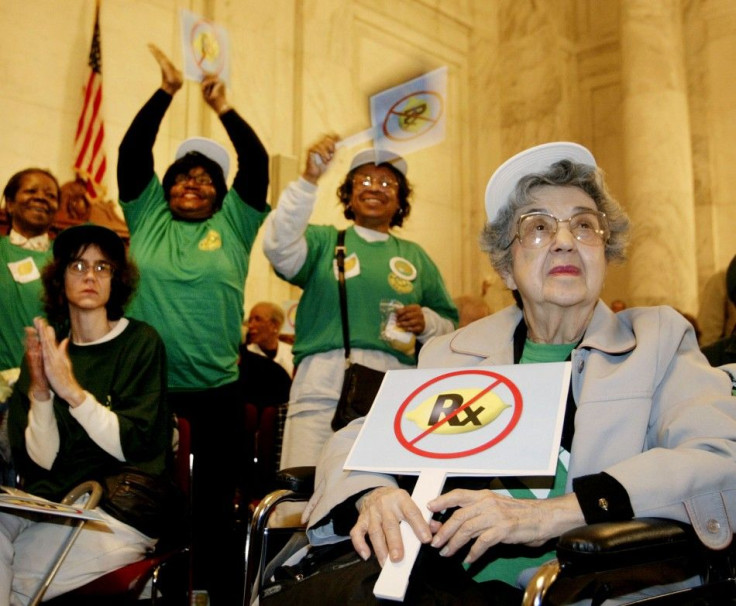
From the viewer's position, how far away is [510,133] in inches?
413

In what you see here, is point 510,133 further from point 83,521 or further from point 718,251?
point 83,521

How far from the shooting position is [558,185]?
2453 millimetres

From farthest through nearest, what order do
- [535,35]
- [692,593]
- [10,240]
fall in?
[535,35]
[10,240]
[692,593]

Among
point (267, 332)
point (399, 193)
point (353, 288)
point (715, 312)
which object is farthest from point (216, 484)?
point (715, 312)

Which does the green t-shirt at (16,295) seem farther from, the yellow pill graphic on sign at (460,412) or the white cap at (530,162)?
the yellow pill graphic on sign at (460,412)

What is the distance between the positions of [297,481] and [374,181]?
239 cm

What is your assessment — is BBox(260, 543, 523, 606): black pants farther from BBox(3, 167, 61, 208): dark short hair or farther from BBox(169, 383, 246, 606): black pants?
BBox(3, 167, 61, 208): dark short hair

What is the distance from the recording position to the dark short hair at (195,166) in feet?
14.1

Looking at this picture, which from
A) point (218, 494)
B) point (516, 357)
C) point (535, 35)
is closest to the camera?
point (516, 357)

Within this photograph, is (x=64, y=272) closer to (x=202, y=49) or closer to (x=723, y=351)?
(x=202, y=49)

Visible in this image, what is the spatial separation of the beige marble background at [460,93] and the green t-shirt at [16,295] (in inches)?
96.3

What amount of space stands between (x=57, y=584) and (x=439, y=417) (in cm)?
156

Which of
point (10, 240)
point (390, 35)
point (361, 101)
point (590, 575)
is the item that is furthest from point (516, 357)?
point (390, 35)

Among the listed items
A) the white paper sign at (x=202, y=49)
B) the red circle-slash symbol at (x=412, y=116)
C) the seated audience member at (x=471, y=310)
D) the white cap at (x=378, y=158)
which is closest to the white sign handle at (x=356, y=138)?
the red circle-slash symbol at (x=412, y=116)
